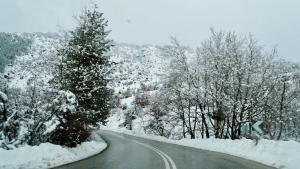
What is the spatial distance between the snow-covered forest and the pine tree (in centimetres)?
6

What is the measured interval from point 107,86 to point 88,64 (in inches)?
104

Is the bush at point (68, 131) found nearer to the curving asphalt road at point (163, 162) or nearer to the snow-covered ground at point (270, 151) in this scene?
the curving asphalt road at point (163, 162)

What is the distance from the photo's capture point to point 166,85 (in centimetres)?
3784

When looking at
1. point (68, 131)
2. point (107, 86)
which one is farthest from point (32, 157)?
point (107, 86)

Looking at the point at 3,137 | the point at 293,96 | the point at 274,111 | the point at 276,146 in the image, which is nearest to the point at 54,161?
the point at 3,137

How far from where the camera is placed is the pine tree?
21547 mm

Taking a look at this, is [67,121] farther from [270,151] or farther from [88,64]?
[270,151]

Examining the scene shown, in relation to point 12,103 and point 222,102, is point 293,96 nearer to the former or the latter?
point 222,102

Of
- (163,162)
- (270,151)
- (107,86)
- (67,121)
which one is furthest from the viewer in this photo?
(107,86)

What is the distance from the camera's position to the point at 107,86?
26.3 m

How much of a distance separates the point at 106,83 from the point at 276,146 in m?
13.3

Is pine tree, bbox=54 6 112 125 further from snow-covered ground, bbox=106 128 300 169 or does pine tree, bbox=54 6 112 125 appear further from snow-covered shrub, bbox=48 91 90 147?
snow-covered ground, bbox=106 128 300 169

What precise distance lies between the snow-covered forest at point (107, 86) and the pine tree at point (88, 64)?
60mm

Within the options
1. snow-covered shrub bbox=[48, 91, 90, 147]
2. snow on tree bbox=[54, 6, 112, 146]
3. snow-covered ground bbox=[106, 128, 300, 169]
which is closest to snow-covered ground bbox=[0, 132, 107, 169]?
snow-covered shrub bbox=[48, 91, 90, 147]
